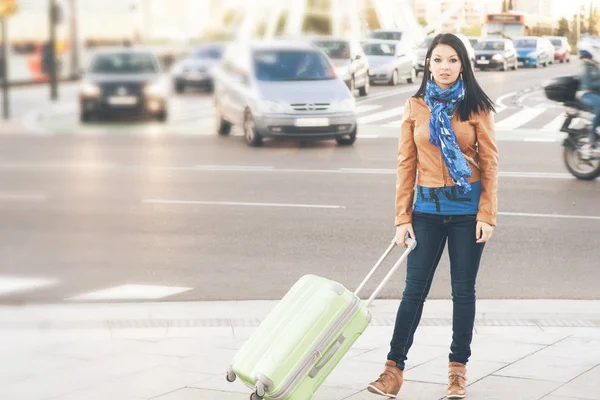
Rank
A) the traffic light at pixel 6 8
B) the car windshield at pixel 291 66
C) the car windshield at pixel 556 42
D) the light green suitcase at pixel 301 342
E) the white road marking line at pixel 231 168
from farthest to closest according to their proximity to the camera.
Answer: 1. the traffic light at pixel 6 8
2. the car windshield at pixel 291 66
3. the white road marking line at pixel 231 168
4. the car windshield at pixel 556 42
5. the light green suitcase at pixel 301 342

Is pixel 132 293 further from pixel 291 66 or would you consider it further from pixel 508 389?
pixel 291 66

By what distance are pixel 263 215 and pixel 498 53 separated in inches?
104

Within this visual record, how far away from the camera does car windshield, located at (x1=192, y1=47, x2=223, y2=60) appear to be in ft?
71.9

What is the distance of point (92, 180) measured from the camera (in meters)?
15.9

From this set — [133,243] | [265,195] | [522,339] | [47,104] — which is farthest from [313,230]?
[47,104]

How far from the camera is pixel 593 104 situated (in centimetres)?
1501

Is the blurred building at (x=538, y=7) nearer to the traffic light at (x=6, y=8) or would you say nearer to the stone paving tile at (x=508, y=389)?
the stone paving tile at (x=508, y=389)

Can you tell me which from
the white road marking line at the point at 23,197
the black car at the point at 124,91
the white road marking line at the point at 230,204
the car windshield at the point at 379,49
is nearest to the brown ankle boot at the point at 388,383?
the white road marking line at the point at 230,204

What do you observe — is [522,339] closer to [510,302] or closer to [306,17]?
[510,302]

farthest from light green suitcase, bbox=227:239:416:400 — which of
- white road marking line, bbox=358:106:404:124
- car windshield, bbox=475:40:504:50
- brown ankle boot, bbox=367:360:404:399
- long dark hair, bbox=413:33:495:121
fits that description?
white road marking line, bbox=358:106:404:124

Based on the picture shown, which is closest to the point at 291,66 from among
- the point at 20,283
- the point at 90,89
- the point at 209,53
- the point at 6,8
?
the point at 209,53

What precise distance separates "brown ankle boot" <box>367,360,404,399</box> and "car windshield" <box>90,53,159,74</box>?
20732mm

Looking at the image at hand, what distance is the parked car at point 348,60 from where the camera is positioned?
16.7 metres

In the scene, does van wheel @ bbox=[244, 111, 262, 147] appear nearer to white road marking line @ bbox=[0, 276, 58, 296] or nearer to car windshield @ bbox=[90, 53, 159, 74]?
car windshield @ bbox=[90, 53, 159, 74]
